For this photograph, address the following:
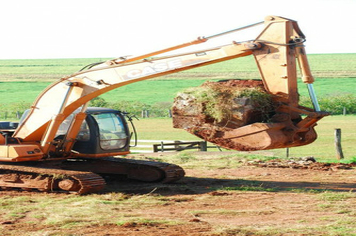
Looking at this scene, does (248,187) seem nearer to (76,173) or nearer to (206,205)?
(206,205)

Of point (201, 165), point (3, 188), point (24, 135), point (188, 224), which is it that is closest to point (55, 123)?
point (24, 135)

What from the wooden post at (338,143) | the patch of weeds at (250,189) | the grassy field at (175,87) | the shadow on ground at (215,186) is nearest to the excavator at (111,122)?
the shadow on ground at (215,186)

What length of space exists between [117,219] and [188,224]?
129 centimetres

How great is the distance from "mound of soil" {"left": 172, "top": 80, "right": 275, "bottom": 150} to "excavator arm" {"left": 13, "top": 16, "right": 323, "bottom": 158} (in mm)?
350

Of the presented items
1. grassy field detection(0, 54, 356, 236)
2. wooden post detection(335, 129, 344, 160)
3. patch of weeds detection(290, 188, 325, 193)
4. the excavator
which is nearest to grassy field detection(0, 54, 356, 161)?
wooden post detection(335, 129, 344, 160)

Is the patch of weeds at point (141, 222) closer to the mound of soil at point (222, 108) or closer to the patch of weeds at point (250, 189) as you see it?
the mound of soil at point (222, 108)

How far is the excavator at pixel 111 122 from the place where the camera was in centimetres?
1168

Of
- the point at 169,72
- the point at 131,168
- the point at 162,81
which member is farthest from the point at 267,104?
the point at 162,81

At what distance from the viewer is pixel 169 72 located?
40.5 feet

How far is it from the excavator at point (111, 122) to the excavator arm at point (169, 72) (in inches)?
0.7

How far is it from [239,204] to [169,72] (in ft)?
9.67

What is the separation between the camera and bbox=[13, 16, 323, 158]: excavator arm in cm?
1164

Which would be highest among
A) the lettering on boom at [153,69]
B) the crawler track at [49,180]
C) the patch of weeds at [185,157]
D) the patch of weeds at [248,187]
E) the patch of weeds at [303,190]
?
the lettering on boom at [153,69]

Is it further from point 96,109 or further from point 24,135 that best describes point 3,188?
point 96,109
